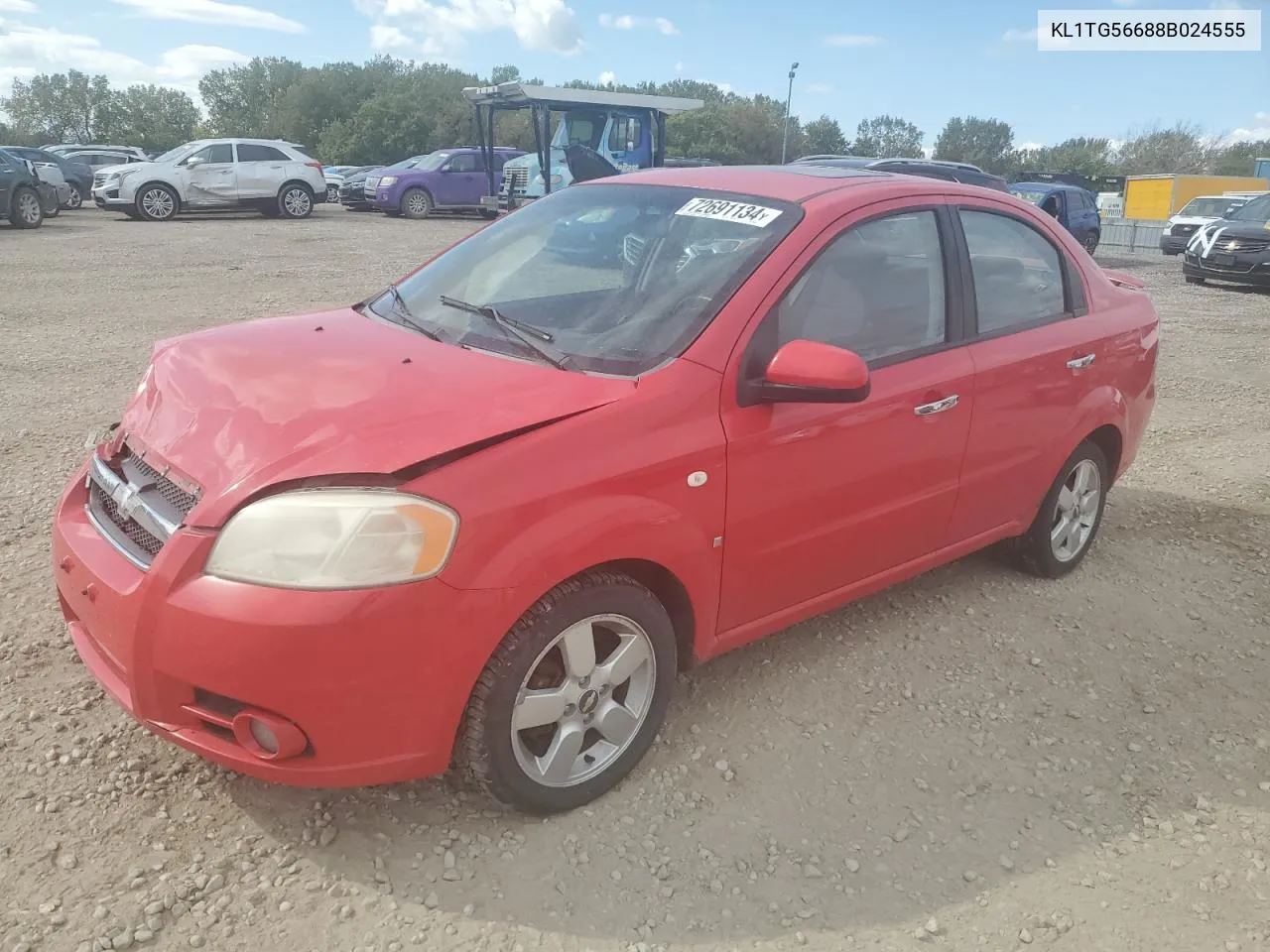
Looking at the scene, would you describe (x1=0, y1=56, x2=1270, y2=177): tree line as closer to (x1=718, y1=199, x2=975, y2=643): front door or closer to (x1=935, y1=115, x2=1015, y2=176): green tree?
(x1=935, y1=115, x2=1015, y2=176): green tree

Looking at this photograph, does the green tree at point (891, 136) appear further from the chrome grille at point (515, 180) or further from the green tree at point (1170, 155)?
the chrome grille at point (515, 180)

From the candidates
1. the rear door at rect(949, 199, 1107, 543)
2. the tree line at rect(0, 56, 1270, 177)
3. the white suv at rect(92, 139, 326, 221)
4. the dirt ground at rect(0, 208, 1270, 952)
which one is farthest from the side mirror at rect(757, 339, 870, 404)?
the tree line at rect(0, 56, 1270, 177)

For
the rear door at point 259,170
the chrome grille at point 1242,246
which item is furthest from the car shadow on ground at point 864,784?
the rear door at point 259,170

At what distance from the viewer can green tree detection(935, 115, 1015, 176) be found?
10638 cm

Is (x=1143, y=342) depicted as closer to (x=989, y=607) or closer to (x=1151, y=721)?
(x=989, y=607)

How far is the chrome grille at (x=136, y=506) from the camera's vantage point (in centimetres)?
233

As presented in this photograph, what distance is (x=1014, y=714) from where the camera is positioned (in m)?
3.23

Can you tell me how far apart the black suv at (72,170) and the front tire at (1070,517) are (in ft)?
78.0

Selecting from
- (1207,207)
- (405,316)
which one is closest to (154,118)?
(1207,207)

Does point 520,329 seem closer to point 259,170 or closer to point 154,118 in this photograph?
point 259,170

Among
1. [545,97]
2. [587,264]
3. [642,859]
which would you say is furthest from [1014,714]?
[545,97]

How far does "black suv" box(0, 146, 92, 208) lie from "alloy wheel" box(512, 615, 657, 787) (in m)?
24.0

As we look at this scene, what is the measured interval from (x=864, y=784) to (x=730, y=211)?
177cm

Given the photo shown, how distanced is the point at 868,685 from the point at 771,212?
5.24 feet
